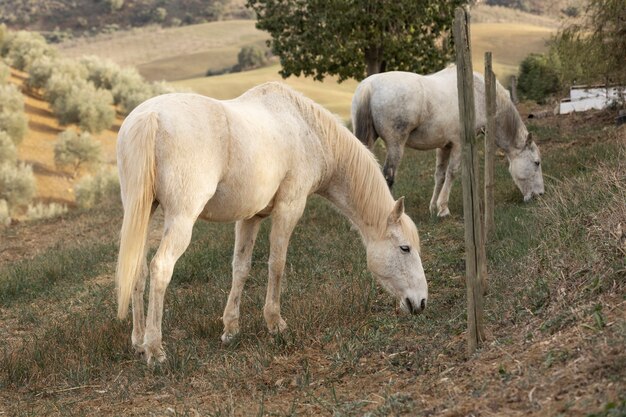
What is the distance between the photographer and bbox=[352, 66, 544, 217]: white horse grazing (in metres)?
10.2

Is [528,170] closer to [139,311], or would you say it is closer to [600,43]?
[139,311]

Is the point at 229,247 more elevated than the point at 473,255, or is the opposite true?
the point at 473,255

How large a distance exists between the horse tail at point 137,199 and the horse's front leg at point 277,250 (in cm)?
142

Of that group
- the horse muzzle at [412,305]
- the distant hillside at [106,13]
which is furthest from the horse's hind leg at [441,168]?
the distant hillside at [106,13]

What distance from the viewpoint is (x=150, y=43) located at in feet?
302

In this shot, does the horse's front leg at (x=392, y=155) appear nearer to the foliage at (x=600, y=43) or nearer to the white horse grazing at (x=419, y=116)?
the white horse grazing at (x=419, y=116)

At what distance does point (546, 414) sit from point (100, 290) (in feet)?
21.3

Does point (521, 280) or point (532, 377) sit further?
point (521, 280)

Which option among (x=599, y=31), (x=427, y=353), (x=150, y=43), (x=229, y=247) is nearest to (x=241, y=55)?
(x=150, y=43)

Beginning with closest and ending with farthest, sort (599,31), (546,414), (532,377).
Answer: (546,414) → (532,377) → (599,31)

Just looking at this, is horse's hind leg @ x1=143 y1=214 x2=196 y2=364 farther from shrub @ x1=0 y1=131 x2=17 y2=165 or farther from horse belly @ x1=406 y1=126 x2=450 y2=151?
shrub @ x1=0 y1=131 x2=17 y2=165

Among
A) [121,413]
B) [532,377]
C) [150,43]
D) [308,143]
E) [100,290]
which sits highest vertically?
[308,143]

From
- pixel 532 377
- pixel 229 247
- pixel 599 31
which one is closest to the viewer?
pixel 532 377

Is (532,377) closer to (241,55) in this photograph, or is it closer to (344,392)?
(344,392)
